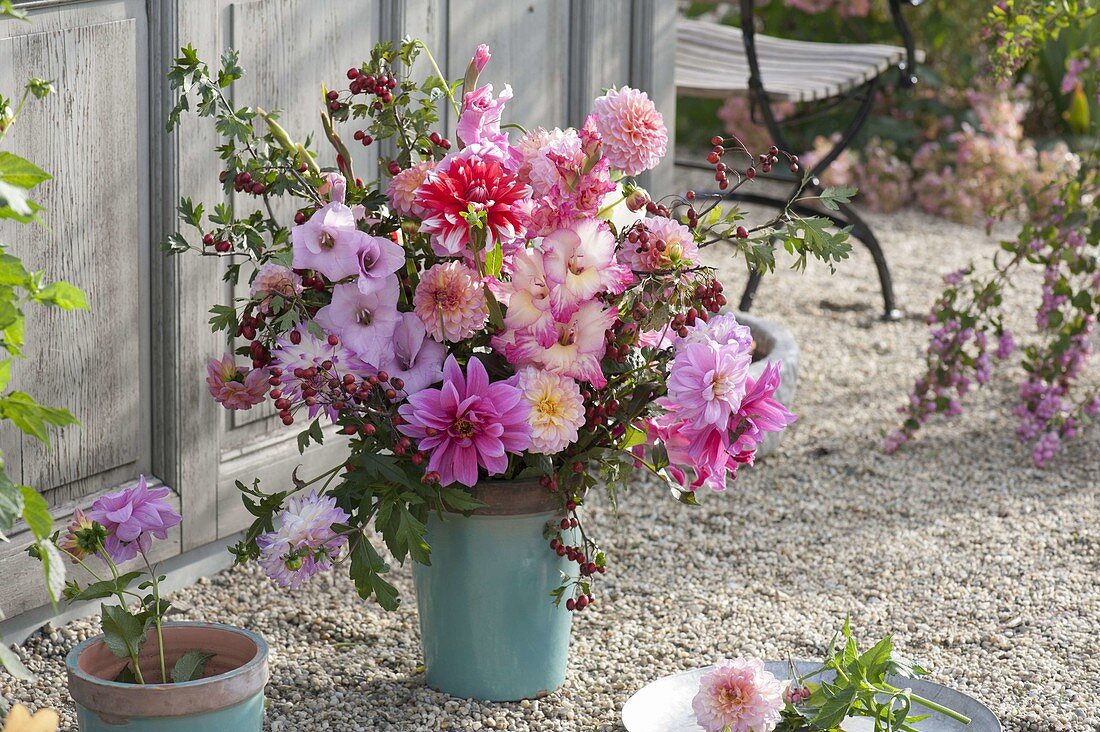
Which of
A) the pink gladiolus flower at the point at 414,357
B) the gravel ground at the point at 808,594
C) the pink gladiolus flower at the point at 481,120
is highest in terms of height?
the pink gladiolus flower at the point at 481,120

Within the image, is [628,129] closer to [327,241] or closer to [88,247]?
[327,241]

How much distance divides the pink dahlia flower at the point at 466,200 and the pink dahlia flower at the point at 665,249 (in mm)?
149

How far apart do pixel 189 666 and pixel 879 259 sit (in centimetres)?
279

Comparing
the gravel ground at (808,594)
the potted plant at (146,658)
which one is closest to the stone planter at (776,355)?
the gravel ground at (808,594)

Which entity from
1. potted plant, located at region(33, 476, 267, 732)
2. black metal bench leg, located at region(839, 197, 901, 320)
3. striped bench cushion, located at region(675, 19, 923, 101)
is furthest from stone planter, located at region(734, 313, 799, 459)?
potted plant, located at region(33, 476, 267, 732)

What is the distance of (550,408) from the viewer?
1.58m

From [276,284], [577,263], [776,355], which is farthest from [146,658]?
[776,355]

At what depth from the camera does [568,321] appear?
1.58 metres

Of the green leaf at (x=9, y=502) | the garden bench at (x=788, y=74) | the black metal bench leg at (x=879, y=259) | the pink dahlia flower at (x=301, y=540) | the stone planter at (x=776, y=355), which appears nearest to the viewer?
the green leaf at (x=9, y=502)

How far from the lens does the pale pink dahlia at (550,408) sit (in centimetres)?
158

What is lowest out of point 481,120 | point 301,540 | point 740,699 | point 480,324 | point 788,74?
point 740,699

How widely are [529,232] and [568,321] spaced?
0.12 m

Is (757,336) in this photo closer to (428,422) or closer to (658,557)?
(658,557)

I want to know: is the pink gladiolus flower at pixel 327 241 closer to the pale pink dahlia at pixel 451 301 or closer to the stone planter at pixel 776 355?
the pale pink dahlia at pixel 451 301
